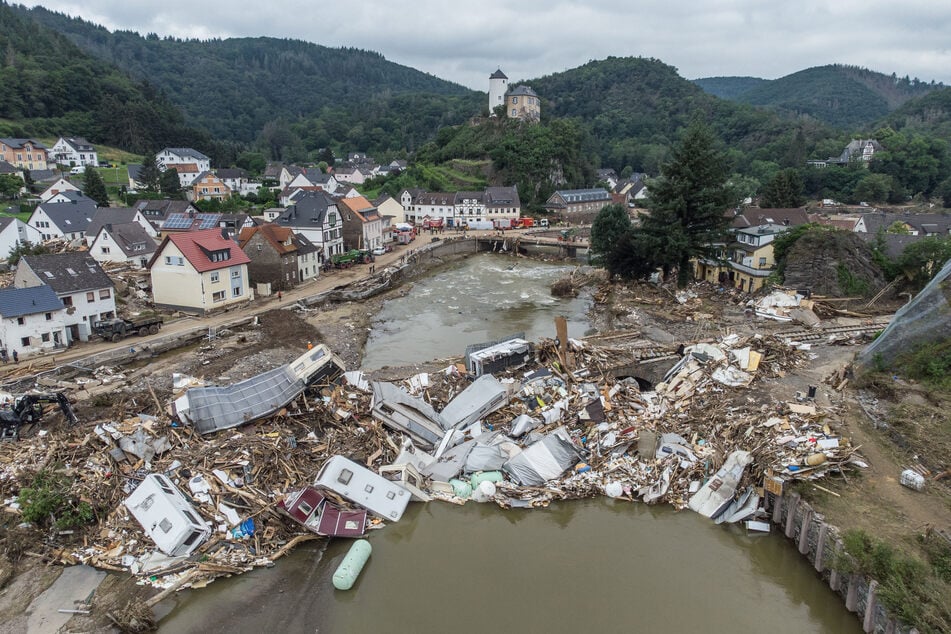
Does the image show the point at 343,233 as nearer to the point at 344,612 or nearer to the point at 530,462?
the point at 530,462

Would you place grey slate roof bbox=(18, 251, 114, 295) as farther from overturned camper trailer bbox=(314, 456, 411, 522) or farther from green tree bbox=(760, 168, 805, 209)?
green tree bbox=(760, 168, 805, 209)

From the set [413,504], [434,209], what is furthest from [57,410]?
[434,209]

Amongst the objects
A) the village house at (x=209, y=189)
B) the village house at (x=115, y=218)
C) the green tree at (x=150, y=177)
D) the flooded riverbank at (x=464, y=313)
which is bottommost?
the flooded riverbank at (x=464, y=313)

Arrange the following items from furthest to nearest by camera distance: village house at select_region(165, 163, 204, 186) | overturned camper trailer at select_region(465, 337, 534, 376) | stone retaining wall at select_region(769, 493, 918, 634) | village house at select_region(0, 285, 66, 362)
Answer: village house at select_region(165, 163, 204, 186) < village house at select_region(0, 285, 66, 362) < overturned camper trailer at select_region(465, 337, 534, 376) < stone retaining wall at select_region(769, 493, 918, 634)

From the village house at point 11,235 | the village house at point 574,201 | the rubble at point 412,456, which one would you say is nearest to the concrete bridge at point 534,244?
the village house at point 574,201

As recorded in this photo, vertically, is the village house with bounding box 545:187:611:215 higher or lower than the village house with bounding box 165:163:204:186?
lower

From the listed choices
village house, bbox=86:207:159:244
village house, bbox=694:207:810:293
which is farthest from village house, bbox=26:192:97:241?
village house, bbox=694:207:810:293

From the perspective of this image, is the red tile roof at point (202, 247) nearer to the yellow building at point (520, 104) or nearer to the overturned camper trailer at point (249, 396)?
the overturned camper trailer at point (249, 396)
